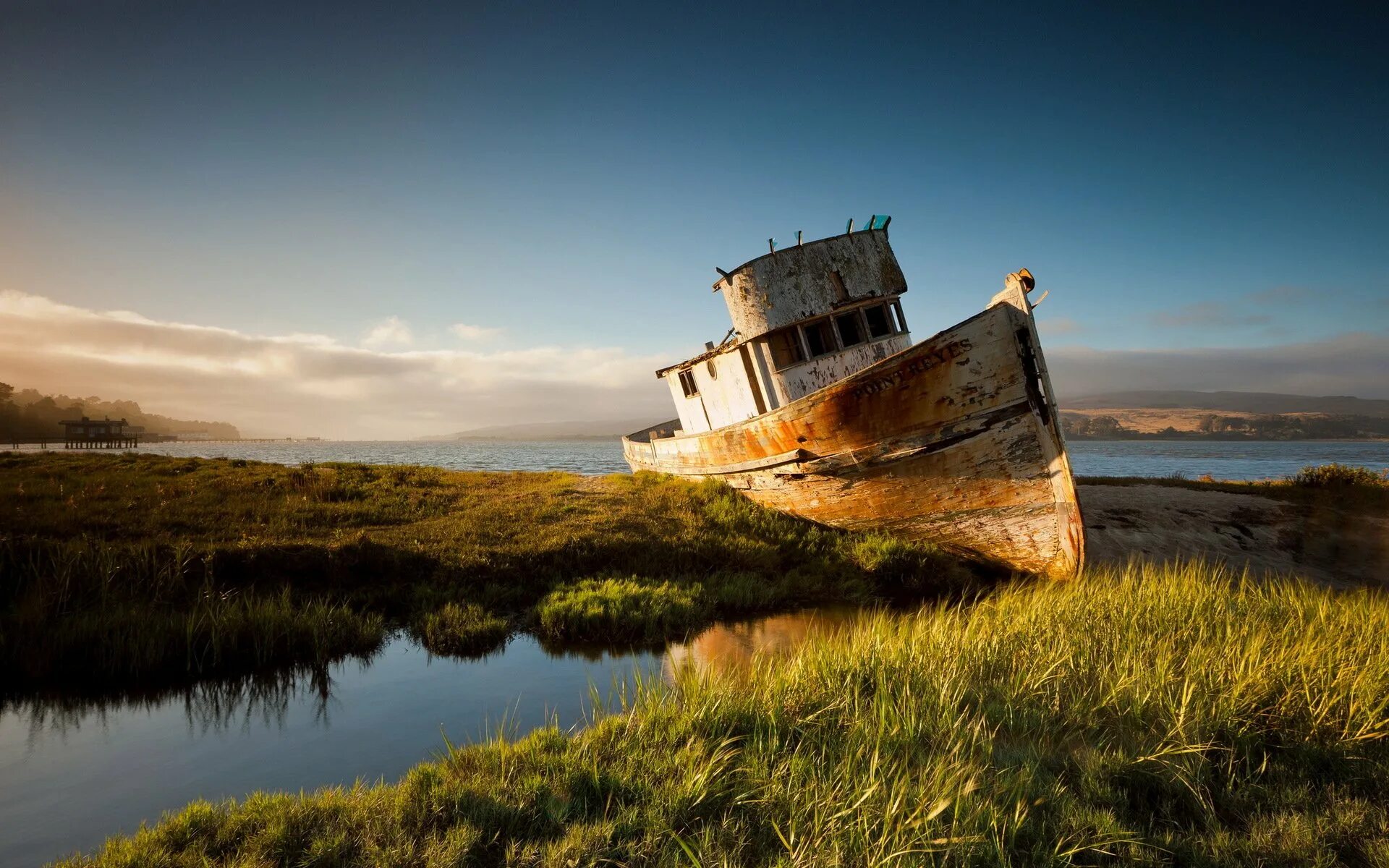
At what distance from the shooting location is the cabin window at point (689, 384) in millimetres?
14387

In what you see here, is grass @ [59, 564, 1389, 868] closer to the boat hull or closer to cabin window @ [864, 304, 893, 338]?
the boat hull

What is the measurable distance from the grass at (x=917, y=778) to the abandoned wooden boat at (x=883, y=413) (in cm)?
423

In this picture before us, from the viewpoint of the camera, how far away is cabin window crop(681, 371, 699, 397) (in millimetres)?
14387

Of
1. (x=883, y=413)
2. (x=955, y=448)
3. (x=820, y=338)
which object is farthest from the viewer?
(x=820, y=338)

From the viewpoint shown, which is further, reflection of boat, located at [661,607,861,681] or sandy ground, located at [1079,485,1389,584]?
sandy ground, located at [1079,485,1389,584]

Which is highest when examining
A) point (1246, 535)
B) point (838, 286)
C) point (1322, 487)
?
point (838, 286)

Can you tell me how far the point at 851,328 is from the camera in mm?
11914

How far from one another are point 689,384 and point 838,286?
4630 millimetres

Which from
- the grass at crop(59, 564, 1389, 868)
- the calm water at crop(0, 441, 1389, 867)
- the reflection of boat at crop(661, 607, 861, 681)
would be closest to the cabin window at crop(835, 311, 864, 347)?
the reflection of boat at crop(661, 607, 861, 681)

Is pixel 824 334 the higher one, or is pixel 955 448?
pixel 824 334

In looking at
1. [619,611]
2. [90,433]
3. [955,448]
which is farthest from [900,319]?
[90,433]

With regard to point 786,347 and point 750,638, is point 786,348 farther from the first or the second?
point 750,638

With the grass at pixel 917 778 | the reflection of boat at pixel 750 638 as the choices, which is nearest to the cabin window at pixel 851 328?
the reflection of boat at pixel 750 638

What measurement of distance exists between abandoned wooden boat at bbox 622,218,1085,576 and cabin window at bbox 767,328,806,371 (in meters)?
0.03
